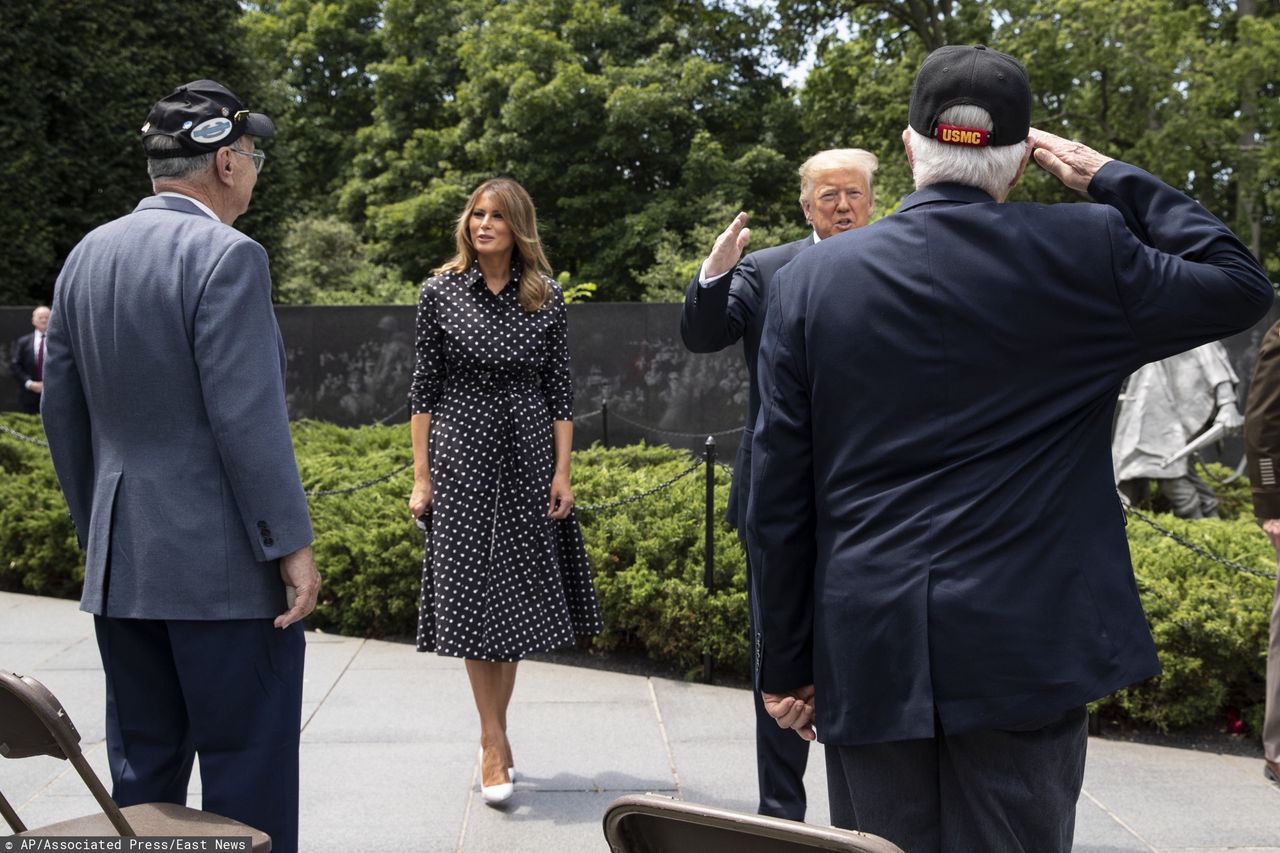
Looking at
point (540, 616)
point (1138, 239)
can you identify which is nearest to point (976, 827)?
point (1138, 239)

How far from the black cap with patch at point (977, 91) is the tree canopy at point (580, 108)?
51.6 ft

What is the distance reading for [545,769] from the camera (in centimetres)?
467

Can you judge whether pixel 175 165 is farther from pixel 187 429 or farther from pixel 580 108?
pixel 580 108

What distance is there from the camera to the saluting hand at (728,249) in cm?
324

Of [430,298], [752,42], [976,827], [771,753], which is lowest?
[771,753]

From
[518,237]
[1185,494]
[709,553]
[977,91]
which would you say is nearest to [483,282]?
[518,237]

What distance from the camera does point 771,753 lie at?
11.8 feet

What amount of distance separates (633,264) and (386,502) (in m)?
20.4

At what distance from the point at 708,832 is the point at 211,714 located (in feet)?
5.06

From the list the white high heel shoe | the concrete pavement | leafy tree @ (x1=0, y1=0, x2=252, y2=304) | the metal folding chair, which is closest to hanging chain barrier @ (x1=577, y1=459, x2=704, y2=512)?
the concrete pavement

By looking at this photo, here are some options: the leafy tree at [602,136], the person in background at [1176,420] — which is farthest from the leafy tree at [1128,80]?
the person in background at [1176,420]

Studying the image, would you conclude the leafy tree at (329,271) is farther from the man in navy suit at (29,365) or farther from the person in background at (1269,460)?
the person in background at (1269,460)

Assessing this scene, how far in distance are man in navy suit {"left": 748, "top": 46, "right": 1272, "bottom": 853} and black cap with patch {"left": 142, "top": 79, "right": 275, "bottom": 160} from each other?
1513 millimetres

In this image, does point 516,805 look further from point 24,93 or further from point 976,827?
→ point 24,93
